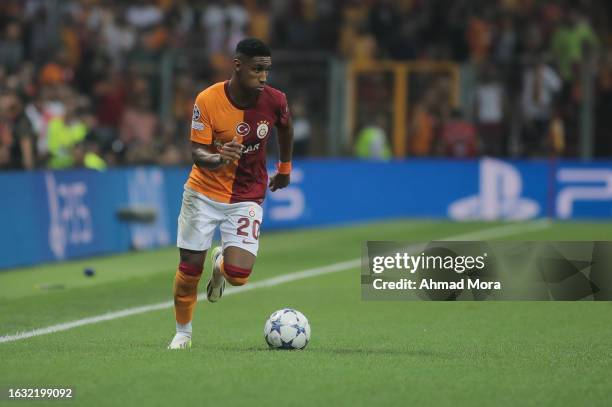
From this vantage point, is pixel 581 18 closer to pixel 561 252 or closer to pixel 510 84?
pixel 510 84

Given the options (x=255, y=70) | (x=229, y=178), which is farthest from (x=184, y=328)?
(x=255, y=70)

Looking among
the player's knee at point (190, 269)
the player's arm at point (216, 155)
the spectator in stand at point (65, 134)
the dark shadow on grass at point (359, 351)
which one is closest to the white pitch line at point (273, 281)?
the player's knee at point (190, 269)

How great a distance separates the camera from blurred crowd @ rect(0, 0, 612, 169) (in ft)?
76.0

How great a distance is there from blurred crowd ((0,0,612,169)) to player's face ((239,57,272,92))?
490 inches

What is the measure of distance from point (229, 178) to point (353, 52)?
16.5 m

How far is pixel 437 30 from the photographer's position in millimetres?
26781

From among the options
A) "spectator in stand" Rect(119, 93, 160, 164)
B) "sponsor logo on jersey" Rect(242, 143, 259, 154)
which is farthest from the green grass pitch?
"spectator in stand" Rect(119, 93, 160, 164)

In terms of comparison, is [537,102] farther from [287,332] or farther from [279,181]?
[287,332]

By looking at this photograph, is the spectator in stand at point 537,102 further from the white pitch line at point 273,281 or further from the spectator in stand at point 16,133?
the spectator in stand at point 16,133

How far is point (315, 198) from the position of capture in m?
23.1

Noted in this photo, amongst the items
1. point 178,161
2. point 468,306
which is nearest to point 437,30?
point 178,161

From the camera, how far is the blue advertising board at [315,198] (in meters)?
16.2

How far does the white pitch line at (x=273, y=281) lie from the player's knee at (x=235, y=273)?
1760 millimetres

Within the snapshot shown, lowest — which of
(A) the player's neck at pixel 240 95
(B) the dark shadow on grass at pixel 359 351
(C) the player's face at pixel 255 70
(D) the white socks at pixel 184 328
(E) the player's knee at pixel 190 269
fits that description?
(B) the dark shadow on grass at pixel 359 351
